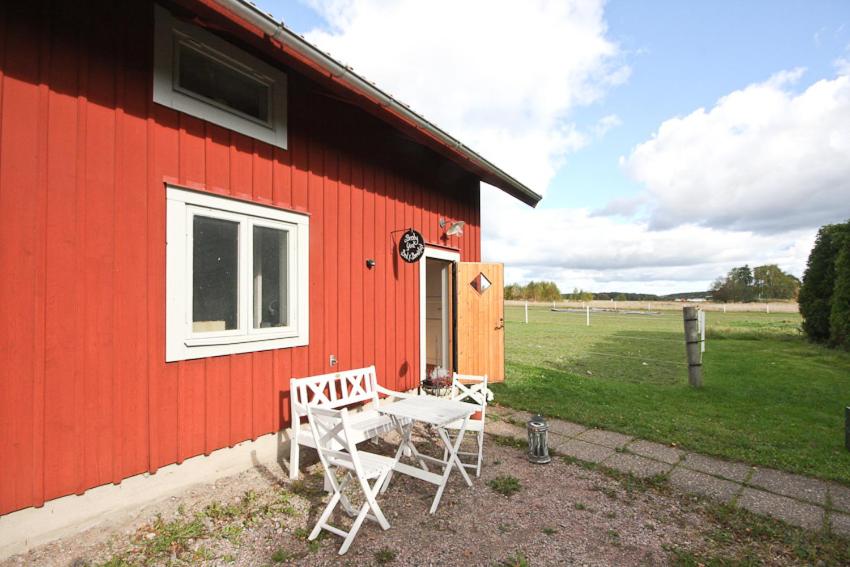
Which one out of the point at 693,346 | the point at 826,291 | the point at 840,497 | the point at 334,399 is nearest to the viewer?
→ the point at 840,497

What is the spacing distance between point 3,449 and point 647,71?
8713mm

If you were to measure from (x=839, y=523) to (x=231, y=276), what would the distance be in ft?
17.4

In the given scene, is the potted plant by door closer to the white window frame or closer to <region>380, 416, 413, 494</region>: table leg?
<region>380, 416, 413, 494</region>: table leg

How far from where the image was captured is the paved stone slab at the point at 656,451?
13.5ft

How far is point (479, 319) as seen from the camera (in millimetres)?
6797

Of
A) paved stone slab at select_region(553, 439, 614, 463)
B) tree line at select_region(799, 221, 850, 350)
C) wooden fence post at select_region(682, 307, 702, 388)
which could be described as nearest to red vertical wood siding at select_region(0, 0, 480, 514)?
paved stone slab at select_region(553, 439, 614, 463)

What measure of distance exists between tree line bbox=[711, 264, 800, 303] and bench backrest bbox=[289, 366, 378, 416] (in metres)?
59.7

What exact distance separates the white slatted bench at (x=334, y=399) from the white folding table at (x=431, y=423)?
0.94ft

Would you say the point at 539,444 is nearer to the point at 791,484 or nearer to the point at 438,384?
the point at 438,384

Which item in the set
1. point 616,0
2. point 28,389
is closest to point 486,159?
point 616,0

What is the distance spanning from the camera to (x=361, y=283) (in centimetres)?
508

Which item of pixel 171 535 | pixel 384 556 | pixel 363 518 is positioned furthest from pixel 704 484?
pixel 171 535

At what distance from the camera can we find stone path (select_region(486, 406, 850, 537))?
10.1 ft

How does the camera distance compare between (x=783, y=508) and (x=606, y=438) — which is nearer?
(x=783, y=508)
